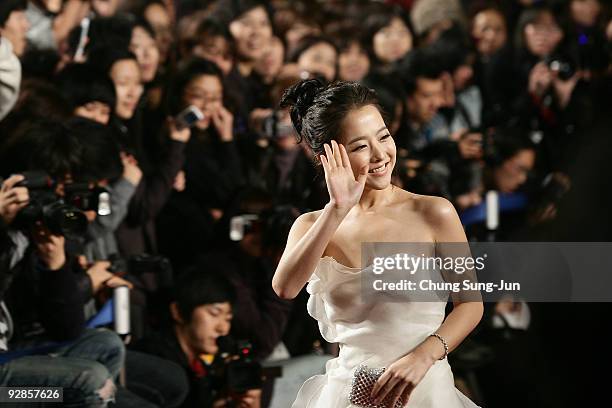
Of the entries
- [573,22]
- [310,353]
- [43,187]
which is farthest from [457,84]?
[43,187]

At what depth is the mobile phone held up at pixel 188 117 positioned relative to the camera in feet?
12.7

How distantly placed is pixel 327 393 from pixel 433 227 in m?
0.42

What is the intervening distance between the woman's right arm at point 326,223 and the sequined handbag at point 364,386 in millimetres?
217

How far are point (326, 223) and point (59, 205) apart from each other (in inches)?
46.0

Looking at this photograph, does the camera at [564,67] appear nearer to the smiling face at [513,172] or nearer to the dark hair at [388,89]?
the smiling face at [513,172]

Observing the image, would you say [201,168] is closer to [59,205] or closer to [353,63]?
Answer: [59,205]

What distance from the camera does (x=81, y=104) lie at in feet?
12.4

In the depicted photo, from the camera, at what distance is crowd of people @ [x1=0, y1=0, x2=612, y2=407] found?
3.19 meters

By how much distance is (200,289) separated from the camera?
3.61m

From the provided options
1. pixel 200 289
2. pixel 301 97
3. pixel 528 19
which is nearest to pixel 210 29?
pixel 200 289

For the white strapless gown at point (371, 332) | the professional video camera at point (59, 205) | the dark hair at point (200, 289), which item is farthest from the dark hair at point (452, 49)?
the white strapless gown at point (371, 332)

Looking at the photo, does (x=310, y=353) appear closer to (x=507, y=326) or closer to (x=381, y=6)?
(x=507, y=326)

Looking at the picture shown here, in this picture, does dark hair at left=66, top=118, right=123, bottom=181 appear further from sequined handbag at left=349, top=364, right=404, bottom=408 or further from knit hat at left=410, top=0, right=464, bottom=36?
knit hat at left=410, top=0, right=464, bottom=36

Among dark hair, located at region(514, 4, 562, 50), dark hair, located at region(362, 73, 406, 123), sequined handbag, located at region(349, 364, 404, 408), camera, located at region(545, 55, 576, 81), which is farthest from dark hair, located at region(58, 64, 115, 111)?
dark hair, located at region(514, 4, 562, 50)
